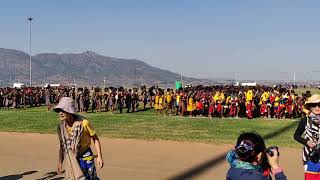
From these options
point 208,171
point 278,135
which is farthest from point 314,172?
point 278,135

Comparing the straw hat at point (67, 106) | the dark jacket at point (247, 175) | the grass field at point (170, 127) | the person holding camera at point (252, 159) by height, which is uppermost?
the straw hat at point (67, 106)

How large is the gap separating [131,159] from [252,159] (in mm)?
8003

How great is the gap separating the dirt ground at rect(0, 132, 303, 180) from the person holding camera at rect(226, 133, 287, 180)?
560cm

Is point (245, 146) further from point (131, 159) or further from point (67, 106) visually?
point (131, 159)

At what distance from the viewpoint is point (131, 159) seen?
1159cm

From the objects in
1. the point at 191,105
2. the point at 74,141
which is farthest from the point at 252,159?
the point at 191,105

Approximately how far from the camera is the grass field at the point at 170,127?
15.4 metres

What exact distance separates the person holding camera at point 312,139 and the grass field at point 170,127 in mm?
8236

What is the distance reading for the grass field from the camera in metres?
15.4

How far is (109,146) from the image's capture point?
45.7ft

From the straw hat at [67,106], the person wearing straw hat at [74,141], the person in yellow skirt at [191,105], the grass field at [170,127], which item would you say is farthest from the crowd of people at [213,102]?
→ the straw hat at [67,106]

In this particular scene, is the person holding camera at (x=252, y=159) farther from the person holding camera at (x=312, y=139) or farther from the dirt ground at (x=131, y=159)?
the dirt ground at (x=131, y=159)

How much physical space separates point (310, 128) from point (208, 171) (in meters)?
4.50

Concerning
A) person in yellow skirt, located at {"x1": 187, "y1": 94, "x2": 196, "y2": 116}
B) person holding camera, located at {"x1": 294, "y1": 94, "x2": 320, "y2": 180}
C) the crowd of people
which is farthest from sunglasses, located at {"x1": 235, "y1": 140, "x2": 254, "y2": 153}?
person in yellow skirt, located at {"x1": 187, "y1": 94, "x2": 196, "y2": 116}
